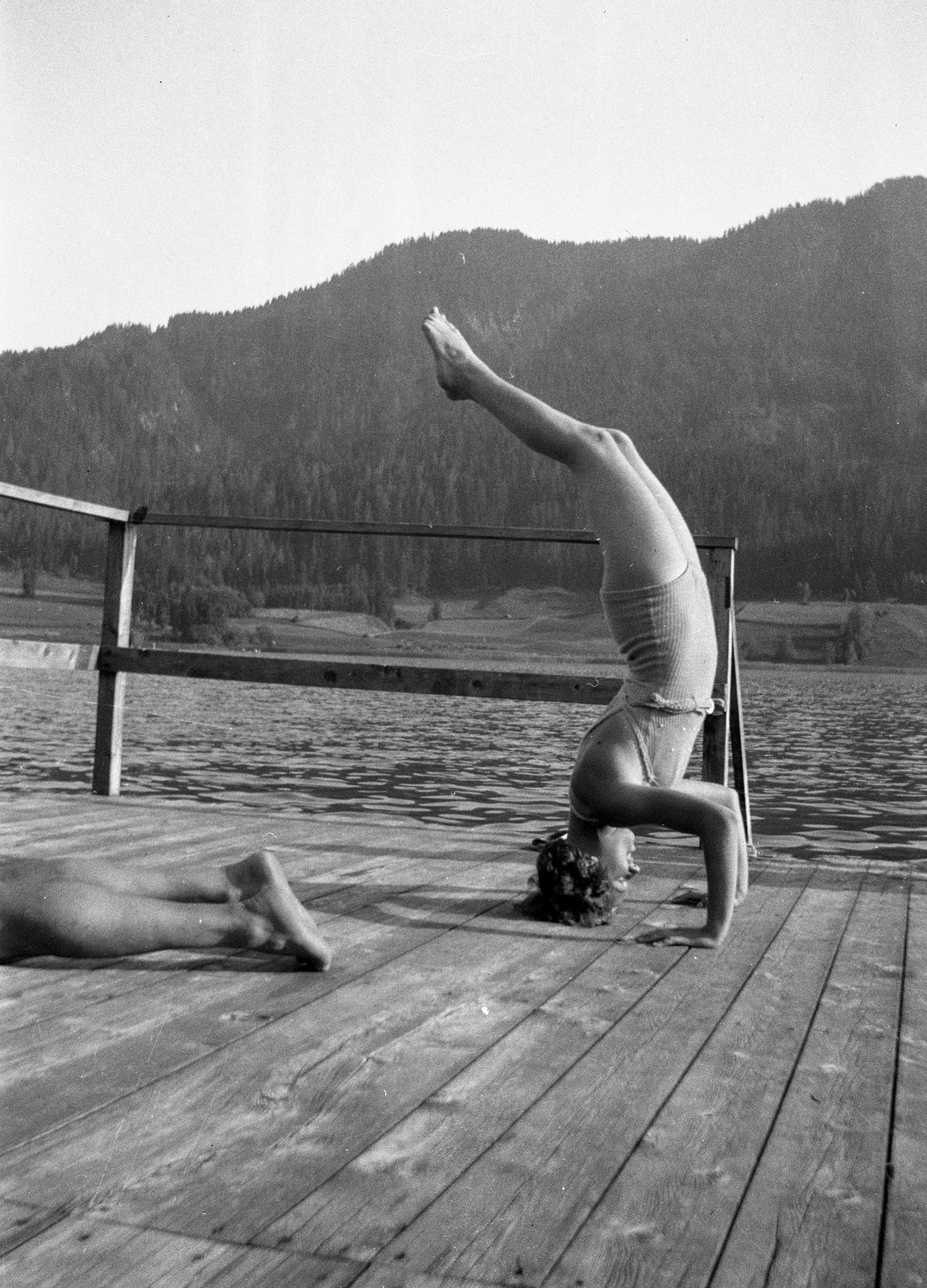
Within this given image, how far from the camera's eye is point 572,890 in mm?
2936

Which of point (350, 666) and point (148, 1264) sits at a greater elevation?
point (350, 666)

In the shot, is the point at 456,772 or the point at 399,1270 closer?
the point at 399,1270

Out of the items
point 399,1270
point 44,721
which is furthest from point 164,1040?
point 44,721

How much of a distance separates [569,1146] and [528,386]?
3606 inches

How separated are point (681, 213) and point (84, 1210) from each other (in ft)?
404

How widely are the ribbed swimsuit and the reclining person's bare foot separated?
0.84 meters

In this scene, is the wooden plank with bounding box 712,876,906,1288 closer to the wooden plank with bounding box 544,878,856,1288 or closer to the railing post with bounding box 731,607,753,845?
the wooden plank with bounding box 544,878,856,1288

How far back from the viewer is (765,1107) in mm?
1786

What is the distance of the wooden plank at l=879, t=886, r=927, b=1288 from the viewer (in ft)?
4.39

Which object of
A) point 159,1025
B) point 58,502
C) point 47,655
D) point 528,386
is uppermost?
point 528,386

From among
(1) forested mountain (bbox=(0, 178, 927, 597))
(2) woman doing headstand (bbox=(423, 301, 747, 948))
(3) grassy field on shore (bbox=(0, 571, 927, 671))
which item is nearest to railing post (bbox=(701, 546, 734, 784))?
(2) woman doing headstand (bbox=(423, 301, 747, 948))

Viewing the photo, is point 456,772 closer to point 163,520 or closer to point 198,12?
point 163,520

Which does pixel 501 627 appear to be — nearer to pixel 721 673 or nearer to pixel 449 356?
pixel 721 673

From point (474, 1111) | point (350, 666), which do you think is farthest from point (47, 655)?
point (474, 1111)
